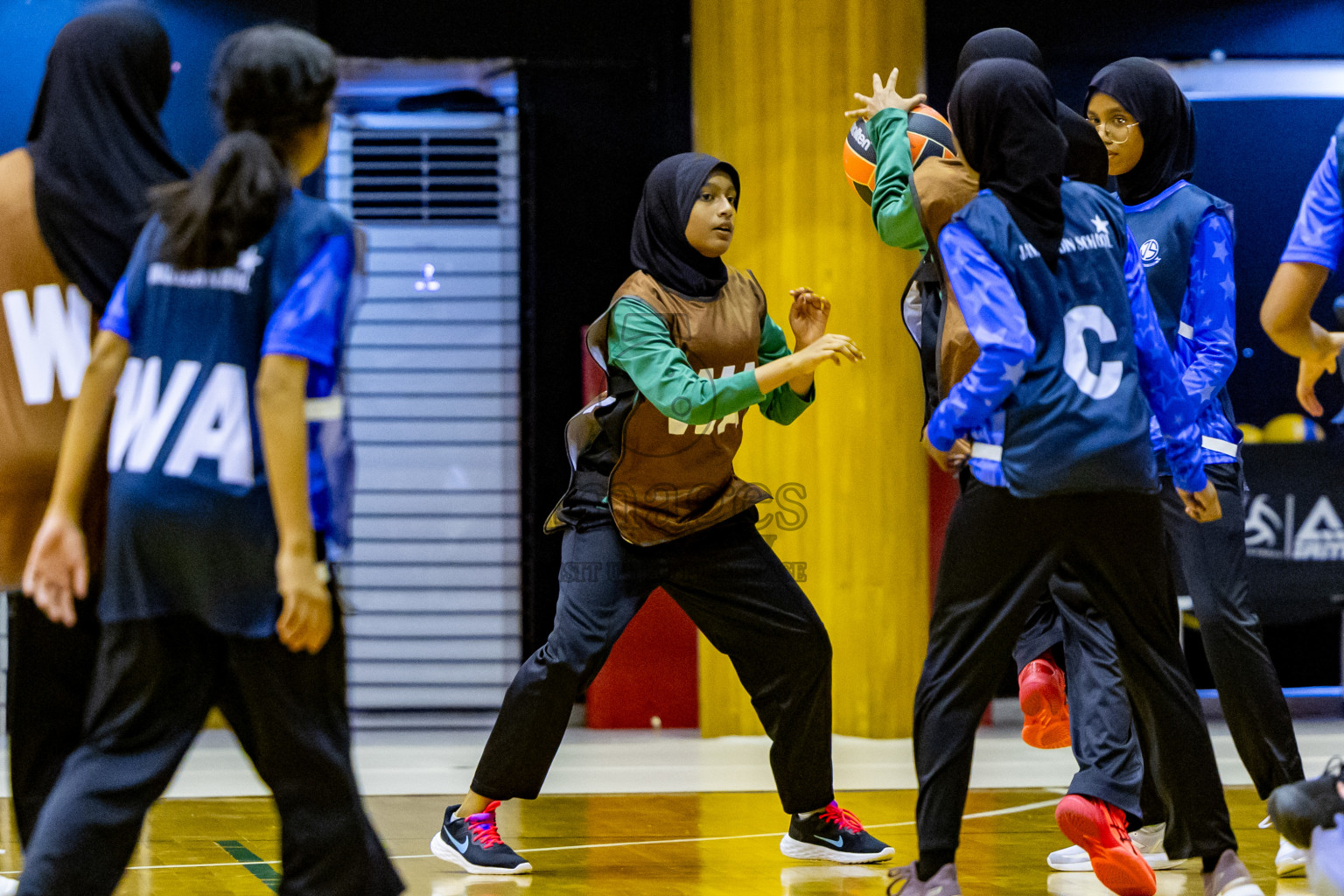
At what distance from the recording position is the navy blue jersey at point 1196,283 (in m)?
4.03

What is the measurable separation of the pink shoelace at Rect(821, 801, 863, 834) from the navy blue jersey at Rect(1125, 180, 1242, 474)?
4.40ft

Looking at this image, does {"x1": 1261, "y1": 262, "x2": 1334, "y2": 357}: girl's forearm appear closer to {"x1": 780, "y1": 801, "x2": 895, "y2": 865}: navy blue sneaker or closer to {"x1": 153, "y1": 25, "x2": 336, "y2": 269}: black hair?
{"x1": 780, "y1": 801, "x2": 895, "y2": 865}: navy blue sneaker

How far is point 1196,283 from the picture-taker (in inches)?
161

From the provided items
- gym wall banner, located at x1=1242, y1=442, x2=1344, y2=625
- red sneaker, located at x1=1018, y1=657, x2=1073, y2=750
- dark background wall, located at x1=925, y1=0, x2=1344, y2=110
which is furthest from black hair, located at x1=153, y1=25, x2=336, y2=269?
dark background wall, located at x1=925, y1=0, x2=1344, y2=110

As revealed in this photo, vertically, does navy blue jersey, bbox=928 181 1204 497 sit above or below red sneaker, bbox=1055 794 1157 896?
above

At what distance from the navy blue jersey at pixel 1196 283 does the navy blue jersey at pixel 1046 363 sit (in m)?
0.80

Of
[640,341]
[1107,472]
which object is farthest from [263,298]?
[1107,472]

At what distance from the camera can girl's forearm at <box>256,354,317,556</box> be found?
2588mm

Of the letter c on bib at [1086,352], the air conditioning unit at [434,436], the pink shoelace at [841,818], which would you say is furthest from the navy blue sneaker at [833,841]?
the air conditioning unit at [434,436]

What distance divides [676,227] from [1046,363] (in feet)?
4.31

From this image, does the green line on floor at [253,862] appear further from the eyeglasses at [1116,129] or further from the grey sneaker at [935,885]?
the eyeglasses at [1116,129]

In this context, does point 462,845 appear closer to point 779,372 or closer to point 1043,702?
point 779,372

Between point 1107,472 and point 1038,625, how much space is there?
1.48 m

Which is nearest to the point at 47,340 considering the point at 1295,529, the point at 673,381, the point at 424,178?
the point at 673,381
